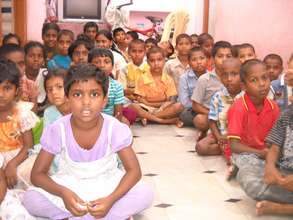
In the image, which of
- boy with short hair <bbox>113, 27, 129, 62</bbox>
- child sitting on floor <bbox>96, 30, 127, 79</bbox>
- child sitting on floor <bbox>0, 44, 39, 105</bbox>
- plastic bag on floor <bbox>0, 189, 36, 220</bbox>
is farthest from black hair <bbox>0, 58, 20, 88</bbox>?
boy with short hair <bbox>113, 27, 129, 62</bbox>

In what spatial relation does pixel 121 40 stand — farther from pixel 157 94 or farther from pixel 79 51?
pixel 79 51

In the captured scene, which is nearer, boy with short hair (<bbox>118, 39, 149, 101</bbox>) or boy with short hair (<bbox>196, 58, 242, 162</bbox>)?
boy with short hair (<bbox>196, 58, 242, 162</bbox>)

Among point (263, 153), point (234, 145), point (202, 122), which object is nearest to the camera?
point (263, 153)

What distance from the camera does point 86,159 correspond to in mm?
2012

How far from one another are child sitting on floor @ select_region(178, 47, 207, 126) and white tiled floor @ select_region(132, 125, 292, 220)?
0.27 metres

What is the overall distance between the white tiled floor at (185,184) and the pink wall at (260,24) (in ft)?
4.93

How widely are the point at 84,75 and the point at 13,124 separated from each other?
21.3 inches

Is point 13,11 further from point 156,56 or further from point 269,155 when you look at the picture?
point 269,155

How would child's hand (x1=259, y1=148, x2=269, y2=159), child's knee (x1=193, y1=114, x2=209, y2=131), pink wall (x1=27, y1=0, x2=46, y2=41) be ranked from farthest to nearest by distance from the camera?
pink wall (x1=27, y1=0, x2=46, y2=41)
child's knee (x1=193, y1=114, x2=209, y2=131)
child's hand (x1=259, y1=148, x2=269, y2=159)

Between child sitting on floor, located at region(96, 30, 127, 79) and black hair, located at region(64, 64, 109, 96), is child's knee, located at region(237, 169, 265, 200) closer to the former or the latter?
black hair, located at region(64, 64, 109, 96)

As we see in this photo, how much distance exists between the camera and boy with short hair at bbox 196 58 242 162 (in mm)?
3145

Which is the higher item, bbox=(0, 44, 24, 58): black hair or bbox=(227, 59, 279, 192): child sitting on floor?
bbox=(0, 44, 24, 58): black hair

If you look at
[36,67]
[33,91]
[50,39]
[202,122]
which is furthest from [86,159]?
[50,39]

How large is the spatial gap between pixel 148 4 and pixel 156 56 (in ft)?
13.2
